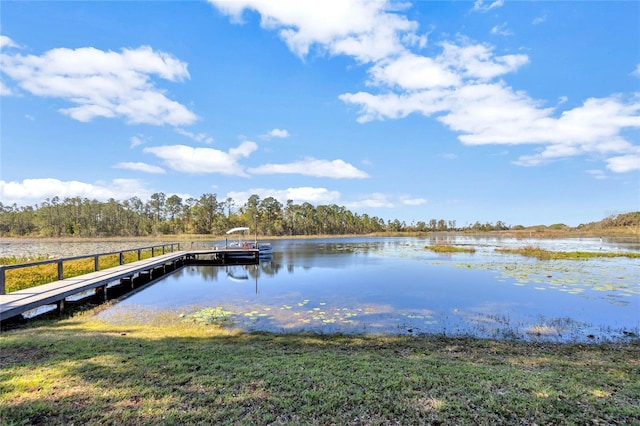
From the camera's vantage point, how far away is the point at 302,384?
373 cm

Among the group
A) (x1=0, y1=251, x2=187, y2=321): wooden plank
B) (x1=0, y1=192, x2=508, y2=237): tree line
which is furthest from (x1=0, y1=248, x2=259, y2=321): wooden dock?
(x1=0, y1=192, x2=508, y2=237): tree line

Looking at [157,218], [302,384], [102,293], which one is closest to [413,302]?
[302,384]

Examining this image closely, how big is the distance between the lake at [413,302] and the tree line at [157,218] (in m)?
57.1

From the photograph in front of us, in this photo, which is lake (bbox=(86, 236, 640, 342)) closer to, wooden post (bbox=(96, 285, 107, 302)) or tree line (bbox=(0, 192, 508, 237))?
wooden post (bbox=(96, 285, 107, 302))

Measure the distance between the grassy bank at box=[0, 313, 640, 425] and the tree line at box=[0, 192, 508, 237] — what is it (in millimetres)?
66390

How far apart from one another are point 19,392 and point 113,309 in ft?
23.5

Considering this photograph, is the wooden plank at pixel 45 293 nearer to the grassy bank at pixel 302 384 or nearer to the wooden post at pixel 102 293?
the wooden post at pixel 102 293

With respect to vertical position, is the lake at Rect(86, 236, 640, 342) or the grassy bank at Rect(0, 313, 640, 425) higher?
the grassy bank at Rect(0, 313, 640, 425)

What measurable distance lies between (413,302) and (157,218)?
8601 cm

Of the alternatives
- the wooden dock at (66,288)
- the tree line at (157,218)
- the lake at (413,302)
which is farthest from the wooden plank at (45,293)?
the tree line at (157,218)

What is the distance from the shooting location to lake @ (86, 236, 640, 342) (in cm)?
799

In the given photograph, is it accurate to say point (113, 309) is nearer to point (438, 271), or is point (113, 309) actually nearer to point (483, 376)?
point (483, 376)

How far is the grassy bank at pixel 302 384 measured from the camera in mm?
3061

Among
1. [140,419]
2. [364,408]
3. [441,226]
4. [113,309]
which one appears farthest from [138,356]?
[441,226]
